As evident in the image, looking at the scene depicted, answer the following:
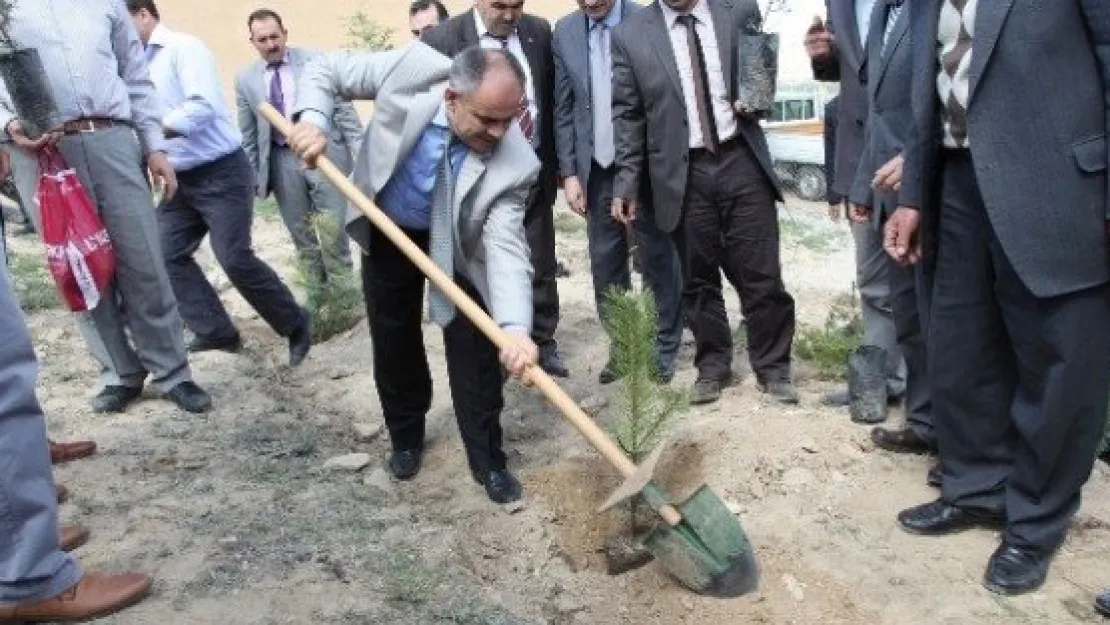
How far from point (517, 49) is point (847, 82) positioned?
1.66 metres

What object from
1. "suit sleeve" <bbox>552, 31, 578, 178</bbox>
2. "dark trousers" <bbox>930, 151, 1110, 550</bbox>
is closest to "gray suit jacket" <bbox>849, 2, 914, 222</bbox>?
"dark trousers" <bbox>930, 151, 1110, 550</bbox>

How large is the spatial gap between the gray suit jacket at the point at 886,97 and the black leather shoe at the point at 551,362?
1888mm

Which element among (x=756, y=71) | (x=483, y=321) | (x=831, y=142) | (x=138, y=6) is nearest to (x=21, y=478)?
(x=483, y=321)

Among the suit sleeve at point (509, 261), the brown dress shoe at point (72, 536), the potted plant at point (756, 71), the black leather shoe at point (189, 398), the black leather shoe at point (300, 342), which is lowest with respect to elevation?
the black leather shoe at point (300, 342)

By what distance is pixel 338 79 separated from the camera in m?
3.44

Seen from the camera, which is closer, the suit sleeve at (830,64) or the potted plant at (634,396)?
the potted plant at (634,396)

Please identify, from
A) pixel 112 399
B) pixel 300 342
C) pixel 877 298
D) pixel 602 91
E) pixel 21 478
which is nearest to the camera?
pixel 21 478

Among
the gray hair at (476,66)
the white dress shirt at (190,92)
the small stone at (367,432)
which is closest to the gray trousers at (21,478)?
the gray hair at (476,66)

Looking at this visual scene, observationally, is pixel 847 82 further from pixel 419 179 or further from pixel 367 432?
pixel 367 432

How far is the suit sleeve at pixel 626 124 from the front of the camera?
420 cm

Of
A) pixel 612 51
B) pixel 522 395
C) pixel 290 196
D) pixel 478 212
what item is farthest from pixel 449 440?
pixel 290 196

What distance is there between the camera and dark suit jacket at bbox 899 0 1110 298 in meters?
2.44

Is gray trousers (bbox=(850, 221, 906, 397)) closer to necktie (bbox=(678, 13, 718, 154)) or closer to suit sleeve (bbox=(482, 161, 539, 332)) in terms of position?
necktie (bbox=(678, 13, 718, 154))

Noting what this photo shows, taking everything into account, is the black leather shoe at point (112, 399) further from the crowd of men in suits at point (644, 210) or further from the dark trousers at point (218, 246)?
the dark trousers at point (218, 246)
